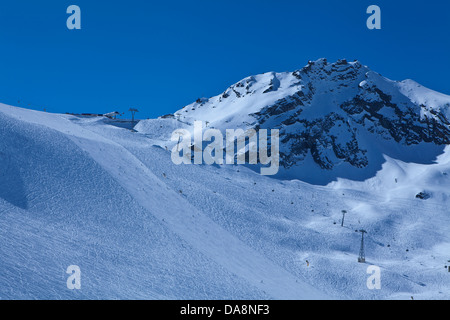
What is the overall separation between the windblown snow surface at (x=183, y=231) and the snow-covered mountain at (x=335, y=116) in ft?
60.9

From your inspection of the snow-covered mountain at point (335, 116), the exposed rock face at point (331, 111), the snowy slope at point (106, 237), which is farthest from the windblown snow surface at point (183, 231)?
the exposed rock face at point (331, 111)

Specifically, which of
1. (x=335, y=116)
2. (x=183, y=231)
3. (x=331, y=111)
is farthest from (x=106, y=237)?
(x=331, y=111)

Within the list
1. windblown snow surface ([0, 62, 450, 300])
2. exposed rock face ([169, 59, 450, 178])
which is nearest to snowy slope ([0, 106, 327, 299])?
windblown snow surface ([0, 62, 450, 300])

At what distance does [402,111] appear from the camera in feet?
324

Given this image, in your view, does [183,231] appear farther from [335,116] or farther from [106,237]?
[335,116]

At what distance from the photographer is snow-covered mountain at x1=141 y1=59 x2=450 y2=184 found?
8175 cm

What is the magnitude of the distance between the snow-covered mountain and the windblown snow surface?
1856 cm

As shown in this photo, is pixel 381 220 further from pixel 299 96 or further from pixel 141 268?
pixel 299 96

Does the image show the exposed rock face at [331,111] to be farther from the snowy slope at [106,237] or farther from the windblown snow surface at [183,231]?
the snowy slope at [106,237]

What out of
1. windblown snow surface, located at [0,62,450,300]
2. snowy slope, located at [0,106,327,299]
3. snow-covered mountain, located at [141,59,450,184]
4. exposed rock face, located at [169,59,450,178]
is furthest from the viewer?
exposed rock face, located at [169,59,450,178]

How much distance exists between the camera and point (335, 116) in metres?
91.2

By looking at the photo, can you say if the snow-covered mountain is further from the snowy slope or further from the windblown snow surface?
the snowy slope

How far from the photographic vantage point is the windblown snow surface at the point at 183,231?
2316cm

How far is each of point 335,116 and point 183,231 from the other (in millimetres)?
65376
